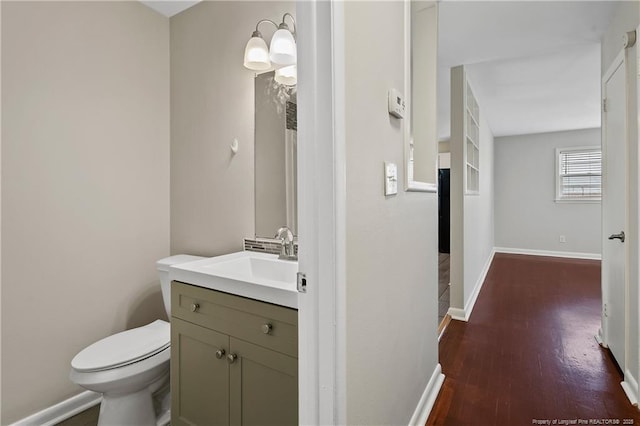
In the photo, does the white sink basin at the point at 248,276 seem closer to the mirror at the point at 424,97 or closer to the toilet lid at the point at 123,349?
the toilet lid at the point at 123,349

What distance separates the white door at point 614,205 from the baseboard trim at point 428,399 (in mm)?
1171

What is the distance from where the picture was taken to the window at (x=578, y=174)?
5.84 m

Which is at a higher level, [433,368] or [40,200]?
[40,200]

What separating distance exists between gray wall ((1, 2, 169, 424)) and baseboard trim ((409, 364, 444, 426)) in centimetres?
179

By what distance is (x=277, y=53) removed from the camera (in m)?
1.75

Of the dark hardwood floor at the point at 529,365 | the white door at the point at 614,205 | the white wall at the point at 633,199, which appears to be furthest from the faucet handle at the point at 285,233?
the white door at the point at 614,205

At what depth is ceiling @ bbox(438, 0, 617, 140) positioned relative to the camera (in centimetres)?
207

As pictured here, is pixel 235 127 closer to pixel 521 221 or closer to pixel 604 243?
pixel 604 243

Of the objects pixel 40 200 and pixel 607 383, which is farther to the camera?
pixel 607 383

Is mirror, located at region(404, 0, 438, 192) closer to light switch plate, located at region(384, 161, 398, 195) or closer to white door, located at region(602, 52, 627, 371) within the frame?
light switch plate, located at region(384, 161, 398, 195)

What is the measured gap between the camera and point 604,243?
2.42 m

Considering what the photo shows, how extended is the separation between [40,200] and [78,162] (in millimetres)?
281

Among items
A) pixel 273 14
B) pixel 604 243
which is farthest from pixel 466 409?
pixel 273 14

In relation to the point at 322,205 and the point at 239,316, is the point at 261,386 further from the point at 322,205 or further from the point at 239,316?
the point at 322,205
